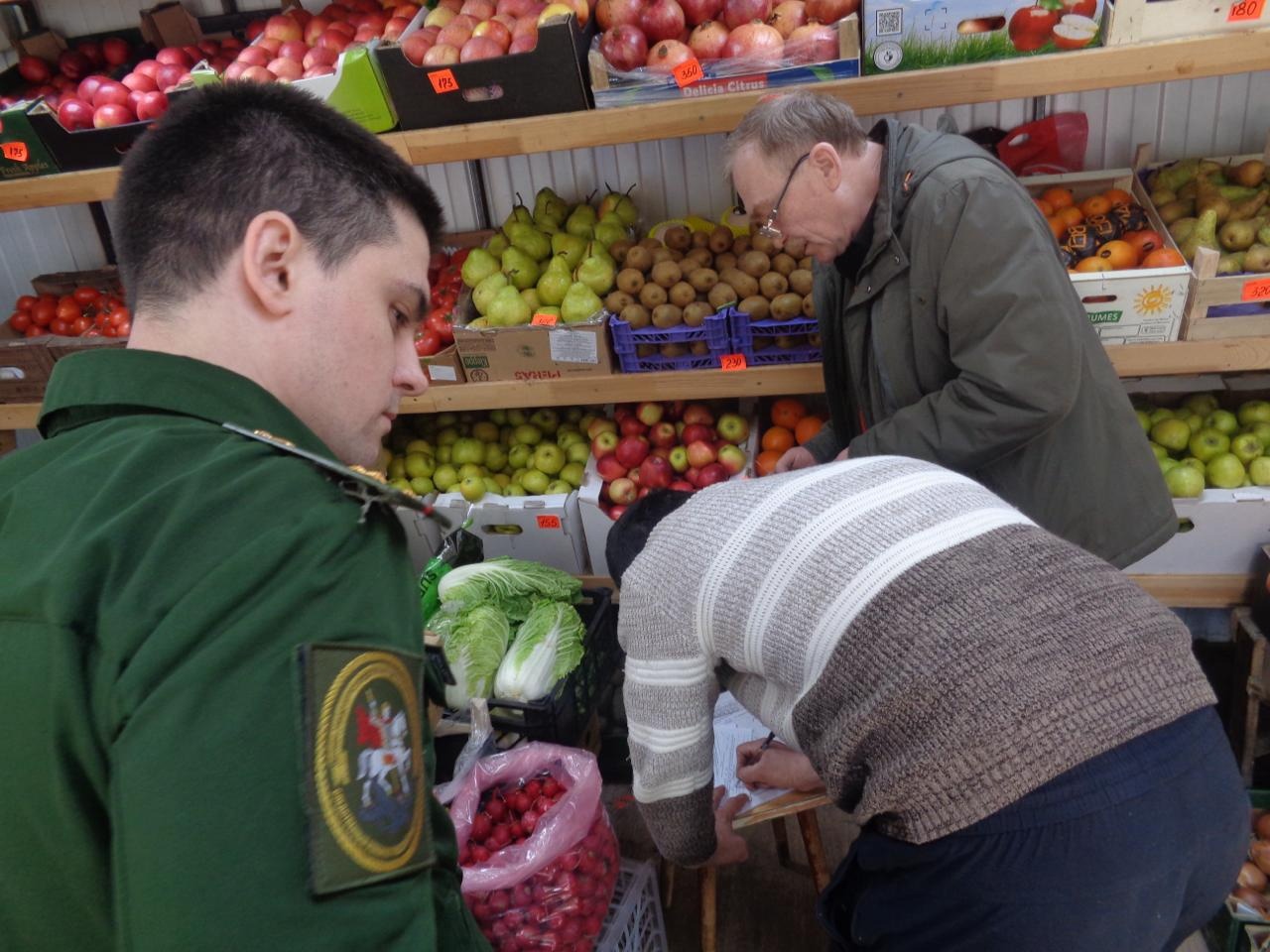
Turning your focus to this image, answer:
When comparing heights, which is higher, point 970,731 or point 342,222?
point 342,222

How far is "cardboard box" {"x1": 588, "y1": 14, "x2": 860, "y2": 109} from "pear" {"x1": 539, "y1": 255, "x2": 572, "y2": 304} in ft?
2.12

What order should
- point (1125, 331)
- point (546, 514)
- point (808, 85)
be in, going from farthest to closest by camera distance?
point (546, 514)
point (1125, 331)
point (808, 85)

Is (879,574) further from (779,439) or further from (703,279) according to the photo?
(779,439)

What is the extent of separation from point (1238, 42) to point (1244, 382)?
127cm

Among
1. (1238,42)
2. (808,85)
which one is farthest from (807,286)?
(1238,42)

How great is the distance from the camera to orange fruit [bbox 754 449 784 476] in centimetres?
277

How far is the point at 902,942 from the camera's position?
1.24 m

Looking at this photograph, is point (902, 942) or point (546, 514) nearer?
point (902, 942)

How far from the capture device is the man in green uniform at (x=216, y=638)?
1.74 ft

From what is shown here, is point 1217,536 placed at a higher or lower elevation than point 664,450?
lower

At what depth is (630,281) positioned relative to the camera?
8.57 ft

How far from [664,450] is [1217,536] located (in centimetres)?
167

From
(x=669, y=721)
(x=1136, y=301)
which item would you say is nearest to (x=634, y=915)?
(x=669, y=721)

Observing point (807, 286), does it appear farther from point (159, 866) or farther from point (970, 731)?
point (159, 866)
